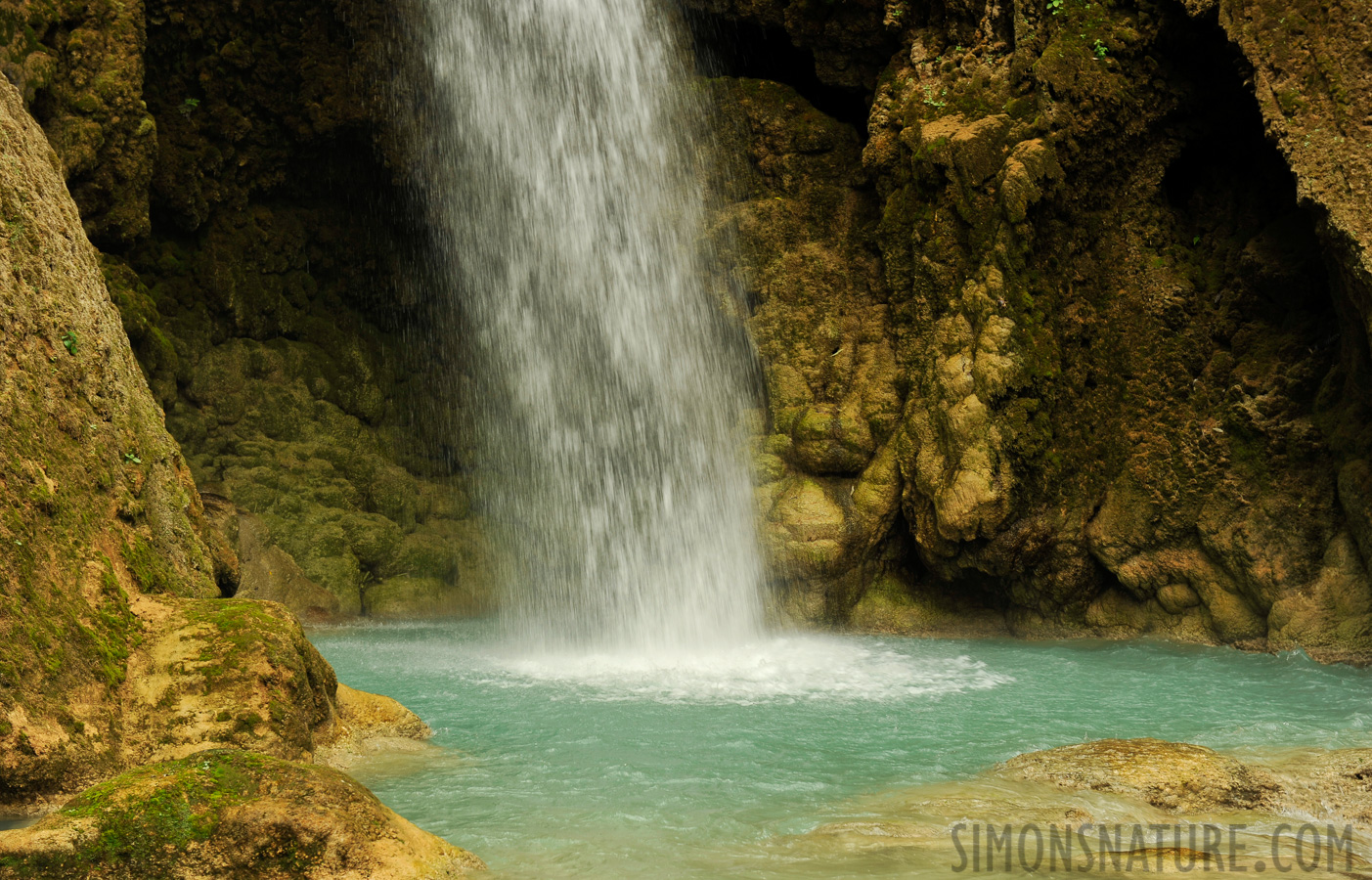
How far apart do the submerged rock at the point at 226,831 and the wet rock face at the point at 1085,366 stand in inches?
334

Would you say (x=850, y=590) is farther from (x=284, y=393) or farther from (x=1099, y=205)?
(x=284, y=393)

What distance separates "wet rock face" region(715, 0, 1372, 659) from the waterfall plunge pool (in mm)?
1000

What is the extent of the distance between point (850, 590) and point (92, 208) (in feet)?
36.4

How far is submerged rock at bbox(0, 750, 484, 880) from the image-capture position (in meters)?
3.18

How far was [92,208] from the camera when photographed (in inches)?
470

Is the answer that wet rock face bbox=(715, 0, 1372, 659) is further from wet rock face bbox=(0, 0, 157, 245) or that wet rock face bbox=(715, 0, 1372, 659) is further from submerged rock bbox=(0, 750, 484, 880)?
wet rock face bbox=(0, 0, 157, 245)

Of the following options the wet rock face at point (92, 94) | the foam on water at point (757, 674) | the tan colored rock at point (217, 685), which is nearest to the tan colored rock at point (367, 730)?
the tan colored rock at point (217, 685)

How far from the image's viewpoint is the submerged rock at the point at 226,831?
318 centimetres

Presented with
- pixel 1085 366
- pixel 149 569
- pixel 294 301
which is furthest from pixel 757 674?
pixel 294 301

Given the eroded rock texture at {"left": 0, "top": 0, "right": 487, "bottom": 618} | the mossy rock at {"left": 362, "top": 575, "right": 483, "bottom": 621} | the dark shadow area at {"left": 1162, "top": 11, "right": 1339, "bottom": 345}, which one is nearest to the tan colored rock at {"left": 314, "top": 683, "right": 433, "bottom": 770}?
the eroded rock texture at {"left": 0, "top": 0, "right": 487, "bottom": 618}

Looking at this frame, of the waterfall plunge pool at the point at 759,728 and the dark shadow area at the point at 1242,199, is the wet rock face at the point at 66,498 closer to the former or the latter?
the waterfall plunge pool at the point at 759,728

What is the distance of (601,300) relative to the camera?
13.8 metres

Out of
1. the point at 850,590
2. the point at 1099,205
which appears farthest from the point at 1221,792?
the point at 1099,205

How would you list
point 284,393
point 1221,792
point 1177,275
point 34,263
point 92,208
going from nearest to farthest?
point 1221,792
point 34,263
point 1177,275
point 92,208
point 284,393
